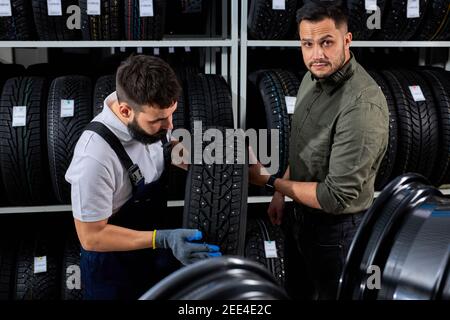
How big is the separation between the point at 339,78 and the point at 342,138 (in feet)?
0.99

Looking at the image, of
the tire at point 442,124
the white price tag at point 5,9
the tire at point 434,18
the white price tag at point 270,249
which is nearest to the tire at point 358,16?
the tire at point 434,18

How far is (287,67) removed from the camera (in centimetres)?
437

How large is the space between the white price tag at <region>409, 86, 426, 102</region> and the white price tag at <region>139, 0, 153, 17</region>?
1682 millimetres

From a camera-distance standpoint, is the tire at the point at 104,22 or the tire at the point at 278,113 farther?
the tire at the point at 278,113

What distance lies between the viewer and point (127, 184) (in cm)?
236

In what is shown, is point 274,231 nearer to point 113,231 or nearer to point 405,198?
point 113,231

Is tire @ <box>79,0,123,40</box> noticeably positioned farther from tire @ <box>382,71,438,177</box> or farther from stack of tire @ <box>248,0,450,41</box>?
tire @ <box>382,71,438,177</box>

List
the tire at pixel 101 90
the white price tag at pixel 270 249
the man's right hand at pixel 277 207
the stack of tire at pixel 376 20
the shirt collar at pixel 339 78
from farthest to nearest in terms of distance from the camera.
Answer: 1. the white price tag at pixel 270 249
2. the stack of tire at pixel 376 20
3. the tire at pixel 101 90
4. the man's right hand at pixel 277 207
5. the shirt collar at pixel 339 78

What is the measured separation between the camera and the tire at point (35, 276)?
10.8ft

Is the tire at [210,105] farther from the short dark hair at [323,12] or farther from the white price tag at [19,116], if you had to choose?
A: the white price tag at [19,116]

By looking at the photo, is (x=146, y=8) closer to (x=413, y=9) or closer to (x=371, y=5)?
(x=371, y=5)

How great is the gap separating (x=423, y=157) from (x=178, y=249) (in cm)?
182

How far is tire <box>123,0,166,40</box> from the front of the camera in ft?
10.2
